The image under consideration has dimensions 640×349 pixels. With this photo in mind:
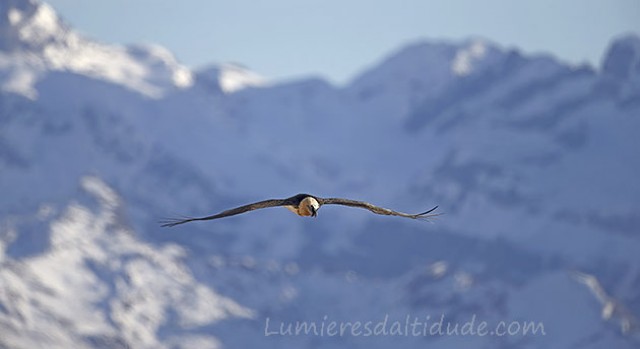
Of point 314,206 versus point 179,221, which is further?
point 314,206

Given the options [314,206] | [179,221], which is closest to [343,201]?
[314,206]

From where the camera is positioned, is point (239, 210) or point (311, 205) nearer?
point (239, 210)

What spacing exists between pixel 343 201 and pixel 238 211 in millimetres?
4565

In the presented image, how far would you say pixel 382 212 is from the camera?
232 ft

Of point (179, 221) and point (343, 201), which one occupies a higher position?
point (343, 201)

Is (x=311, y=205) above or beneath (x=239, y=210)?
above

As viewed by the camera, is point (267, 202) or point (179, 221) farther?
point (267, 202)

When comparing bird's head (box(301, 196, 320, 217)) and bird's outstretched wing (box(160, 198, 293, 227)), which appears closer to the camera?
bird's outstretched wing (box(160, 198, 293, 227))

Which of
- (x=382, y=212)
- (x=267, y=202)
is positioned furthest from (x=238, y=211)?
(x=382, y=212)

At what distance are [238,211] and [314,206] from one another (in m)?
3.32

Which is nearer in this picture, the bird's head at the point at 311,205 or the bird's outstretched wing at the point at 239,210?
the bird's outstretched wing at the point at 239,210

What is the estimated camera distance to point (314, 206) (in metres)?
69.1

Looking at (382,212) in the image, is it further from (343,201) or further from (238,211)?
(238,211)

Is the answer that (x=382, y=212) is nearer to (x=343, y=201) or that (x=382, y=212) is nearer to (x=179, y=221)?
(x=343, y=201)
